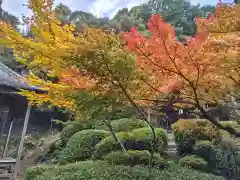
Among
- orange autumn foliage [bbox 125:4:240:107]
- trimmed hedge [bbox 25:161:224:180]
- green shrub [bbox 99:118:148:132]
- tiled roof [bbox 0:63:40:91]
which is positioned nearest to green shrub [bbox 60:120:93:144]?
green shrub [bbox 99:118:148:132]

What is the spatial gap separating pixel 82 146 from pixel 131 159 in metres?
2.15

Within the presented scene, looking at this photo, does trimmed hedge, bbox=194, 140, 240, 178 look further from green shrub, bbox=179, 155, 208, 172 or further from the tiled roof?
the tiled roof

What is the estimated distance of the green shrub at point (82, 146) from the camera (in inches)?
372

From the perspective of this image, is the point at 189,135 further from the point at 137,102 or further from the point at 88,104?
the point at 88,104

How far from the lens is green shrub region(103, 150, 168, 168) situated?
816 centimetres

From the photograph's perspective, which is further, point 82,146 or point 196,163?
point 82,146

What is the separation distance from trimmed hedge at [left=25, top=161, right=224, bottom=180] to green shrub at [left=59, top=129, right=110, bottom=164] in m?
1.31

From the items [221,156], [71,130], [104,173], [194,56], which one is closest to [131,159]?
[104,173]

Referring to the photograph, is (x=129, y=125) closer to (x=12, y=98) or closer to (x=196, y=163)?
(x=196, y=163)

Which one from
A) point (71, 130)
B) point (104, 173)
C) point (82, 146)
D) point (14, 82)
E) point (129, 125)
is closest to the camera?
point (14, 82)

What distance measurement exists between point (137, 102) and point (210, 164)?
5.62 meters

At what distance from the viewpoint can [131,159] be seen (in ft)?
26.9

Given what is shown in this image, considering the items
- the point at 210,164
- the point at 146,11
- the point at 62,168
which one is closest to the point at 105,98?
the point at 62,168

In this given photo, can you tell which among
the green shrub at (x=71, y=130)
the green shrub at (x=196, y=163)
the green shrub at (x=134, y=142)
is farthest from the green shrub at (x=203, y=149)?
the green shrub at (x=71, y=130)
